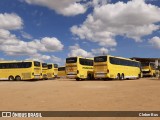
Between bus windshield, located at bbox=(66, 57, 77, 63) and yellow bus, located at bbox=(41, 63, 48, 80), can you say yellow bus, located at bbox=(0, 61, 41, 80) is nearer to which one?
yellow bus, located at bbox=(41, 63, 48, 80)

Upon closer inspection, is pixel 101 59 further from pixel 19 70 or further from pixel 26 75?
pixel 19 70

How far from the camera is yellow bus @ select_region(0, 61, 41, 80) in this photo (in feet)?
124

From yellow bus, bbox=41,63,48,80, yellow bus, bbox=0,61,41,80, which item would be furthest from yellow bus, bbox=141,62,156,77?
yellow bus, bbox=0,61,41,80

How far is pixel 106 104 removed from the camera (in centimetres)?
1162

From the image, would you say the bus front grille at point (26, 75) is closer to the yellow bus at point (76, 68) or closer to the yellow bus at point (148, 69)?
the yellow bus at point (76, 68)

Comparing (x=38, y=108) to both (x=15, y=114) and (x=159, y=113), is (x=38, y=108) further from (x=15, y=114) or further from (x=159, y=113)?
(x=159, y=113)

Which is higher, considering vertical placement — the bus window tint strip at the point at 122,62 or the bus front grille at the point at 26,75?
the bus window tint strip at the point at 122,62

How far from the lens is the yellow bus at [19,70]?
37.7 meters

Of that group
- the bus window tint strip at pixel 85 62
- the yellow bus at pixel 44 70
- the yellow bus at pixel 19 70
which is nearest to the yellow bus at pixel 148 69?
the bus window tint strip at pixel 85 62

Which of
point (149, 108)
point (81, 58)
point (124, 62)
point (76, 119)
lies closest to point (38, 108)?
point (76, 119)

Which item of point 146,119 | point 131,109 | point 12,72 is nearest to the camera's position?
point 146,119

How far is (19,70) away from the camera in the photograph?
38312mm

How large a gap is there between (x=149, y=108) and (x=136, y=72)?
110 ft

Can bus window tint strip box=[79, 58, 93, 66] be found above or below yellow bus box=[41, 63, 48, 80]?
above
